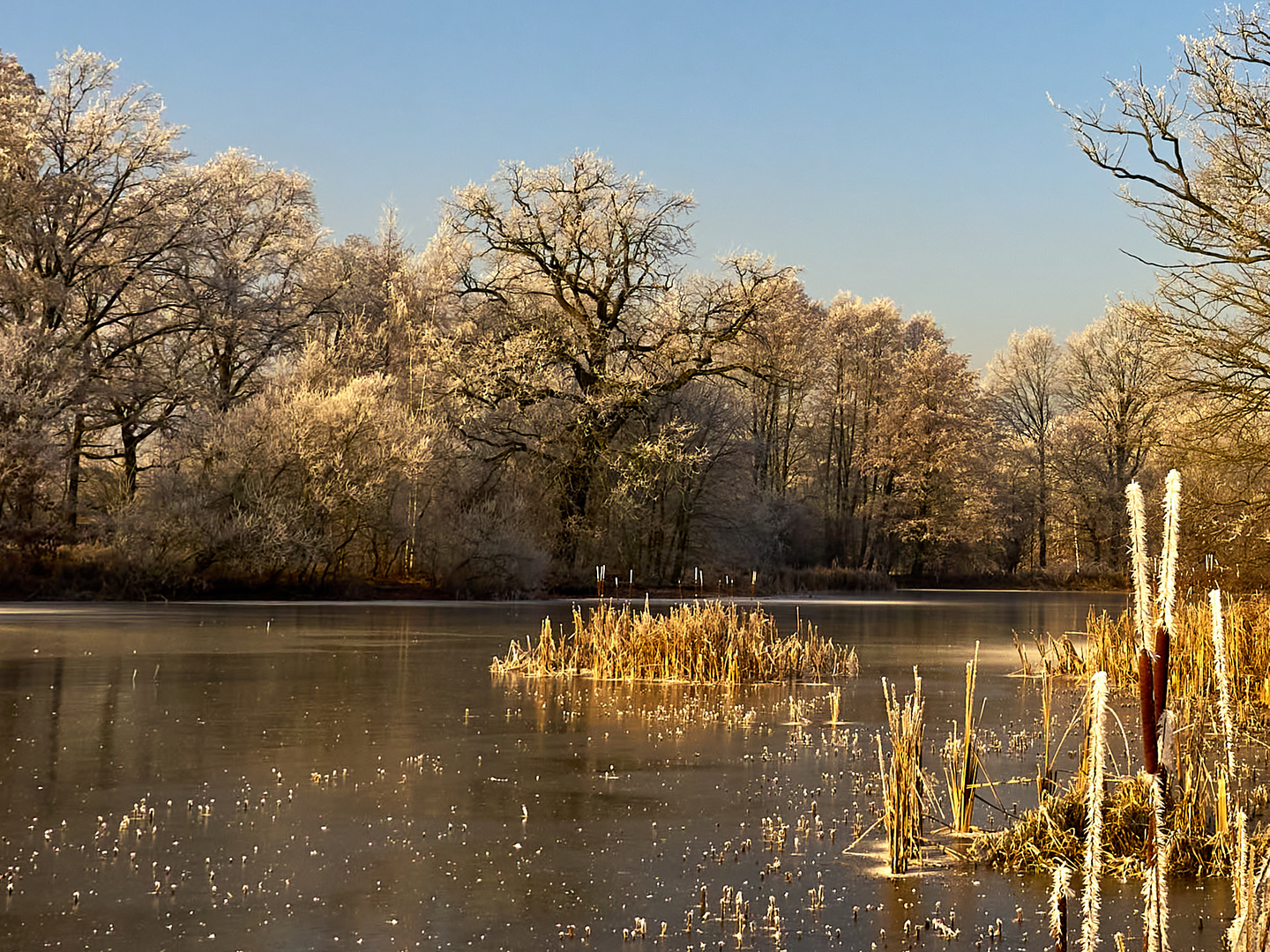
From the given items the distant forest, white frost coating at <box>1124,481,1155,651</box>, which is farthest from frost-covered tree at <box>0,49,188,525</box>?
white frost coating at <box>1124,481,1155,651</box>

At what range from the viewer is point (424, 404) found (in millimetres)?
38000

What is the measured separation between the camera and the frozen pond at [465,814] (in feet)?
18.1

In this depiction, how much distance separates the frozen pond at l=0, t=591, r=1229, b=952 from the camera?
5520mm

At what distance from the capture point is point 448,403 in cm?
3847

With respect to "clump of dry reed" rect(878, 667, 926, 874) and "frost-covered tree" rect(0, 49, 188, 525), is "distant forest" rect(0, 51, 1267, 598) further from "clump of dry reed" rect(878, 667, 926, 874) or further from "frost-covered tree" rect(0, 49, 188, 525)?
"clump of dry reed" rect(878, 667, 926, 874)

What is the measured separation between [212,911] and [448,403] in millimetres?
33258

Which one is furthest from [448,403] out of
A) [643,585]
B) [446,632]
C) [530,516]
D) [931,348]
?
[931,348]

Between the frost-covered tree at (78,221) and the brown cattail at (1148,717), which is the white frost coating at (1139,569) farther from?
the frost-covered tree at (78,221)

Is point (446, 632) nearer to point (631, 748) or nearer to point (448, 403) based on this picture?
point (631, 748)

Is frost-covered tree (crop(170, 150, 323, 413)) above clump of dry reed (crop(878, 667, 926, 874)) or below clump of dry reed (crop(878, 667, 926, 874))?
above

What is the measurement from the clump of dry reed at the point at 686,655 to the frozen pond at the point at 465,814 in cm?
57

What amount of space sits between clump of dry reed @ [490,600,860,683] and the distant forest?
7.69 m

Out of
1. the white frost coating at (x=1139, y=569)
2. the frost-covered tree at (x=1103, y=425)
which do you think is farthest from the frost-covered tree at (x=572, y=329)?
the white frost coating at (x=1139, y=569)

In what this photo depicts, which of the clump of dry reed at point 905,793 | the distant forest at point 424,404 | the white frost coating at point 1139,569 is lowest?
the clump of dry reed at point 905,793
